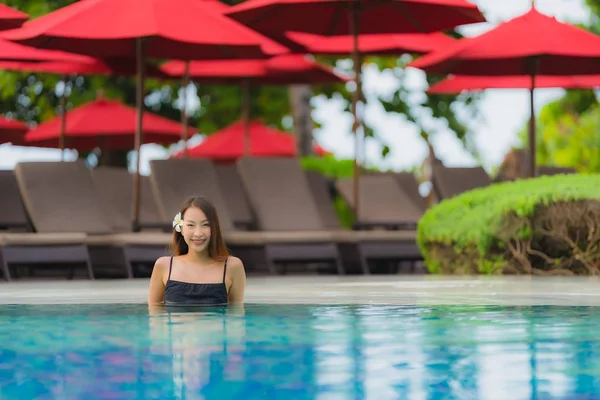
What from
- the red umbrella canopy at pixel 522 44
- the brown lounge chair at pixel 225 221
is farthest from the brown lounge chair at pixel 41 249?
the red umbrella canopy at pixel 522 44

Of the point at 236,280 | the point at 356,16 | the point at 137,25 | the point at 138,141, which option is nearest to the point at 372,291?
the point at 236,280

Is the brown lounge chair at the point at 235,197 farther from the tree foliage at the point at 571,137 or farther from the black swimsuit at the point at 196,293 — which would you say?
the tree foliage at the point at 571,137

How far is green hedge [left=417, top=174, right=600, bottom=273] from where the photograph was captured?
10.8 metres

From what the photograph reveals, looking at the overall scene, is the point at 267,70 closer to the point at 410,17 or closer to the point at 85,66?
the point at 85,66

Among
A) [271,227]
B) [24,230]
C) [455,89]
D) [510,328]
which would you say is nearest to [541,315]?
[510,328]

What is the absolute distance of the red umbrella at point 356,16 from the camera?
13.2 m

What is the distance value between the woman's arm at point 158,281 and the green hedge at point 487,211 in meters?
4.01

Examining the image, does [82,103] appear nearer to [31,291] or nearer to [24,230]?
[24,230]

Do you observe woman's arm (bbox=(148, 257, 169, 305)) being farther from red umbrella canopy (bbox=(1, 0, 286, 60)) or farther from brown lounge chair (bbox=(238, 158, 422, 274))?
red umbrella canopy (bbox=(1, 0, 286, 60))

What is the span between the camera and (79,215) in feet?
41.5

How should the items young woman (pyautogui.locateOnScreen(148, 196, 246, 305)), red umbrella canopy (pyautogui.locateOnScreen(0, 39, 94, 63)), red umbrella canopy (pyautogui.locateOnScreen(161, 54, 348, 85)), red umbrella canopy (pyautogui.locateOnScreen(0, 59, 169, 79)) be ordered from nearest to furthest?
1. young woman (pyautogui.locateOnScreen(148, 196, 246, 305))
2. red umbrella canopy (pyautogui.locateOnScreen(0, 39, 94, 63))
3. red umbrella canopy (pyautogui.locateOnScreen(0, 59, 169, 79))
4. red umbrella canopy (pyautogui.locateOnScreen(161, 54, 348, 85))

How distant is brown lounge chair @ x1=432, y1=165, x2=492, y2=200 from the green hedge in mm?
3453

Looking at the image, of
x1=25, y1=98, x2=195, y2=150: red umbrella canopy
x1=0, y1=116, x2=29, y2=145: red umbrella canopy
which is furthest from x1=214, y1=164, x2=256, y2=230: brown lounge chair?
x1=25, y1=98, x2=195, y2=150: red umbrella canopy

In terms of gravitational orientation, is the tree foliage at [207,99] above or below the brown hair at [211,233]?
above
